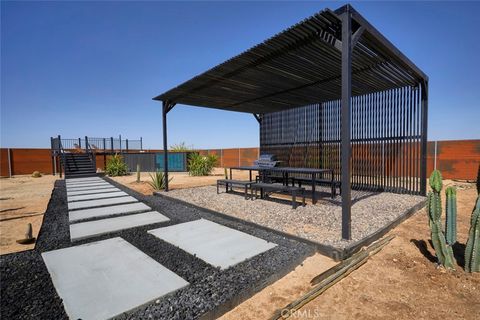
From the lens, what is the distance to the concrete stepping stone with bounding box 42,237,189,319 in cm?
198

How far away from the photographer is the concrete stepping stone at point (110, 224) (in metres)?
3.83

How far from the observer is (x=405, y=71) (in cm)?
562

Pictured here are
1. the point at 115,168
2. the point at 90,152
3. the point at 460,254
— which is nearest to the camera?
the point at 460,254

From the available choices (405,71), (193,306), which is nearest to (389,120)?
(405,71)

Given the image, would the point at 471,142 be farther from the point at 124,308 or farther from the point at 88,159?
the point at 88,159

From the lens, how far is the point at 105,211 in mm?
5352

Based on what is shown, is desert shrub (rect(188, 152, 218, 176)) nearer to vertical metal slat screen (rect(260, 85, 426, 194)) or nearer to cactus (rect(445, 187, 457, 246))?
vertical metal slat screen (rect(260, 85, 426, 194))

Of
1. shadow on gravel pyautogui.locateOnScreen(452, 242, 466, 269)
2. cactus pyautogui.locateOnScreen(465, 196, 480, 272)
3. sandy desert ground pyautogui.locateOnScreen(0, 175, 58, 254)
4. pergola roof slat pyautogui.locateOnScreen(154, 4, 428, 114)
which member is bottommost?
shadow on gravel pyautogui.locateOnScreen(452, 242, 466, 269)

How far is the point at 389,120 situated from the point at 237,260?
21.0 ft

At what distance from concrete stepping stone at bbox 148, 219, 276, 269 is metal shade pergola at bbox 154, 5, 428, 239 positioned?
1.42 metres

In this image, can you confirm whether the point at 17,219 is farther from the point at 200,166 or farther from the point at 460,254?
the point at 200,166

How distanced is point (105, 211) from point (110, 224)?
1.21 metres

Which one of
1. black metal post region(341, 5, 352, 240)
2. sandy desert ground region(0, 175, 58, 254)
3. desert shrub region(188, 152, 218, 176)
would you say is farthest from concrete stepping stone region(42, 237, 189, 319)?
desert shrub region(188, 152, 218, 176)

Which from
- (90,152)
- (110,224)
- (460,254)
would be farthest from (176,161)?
(460,254)
